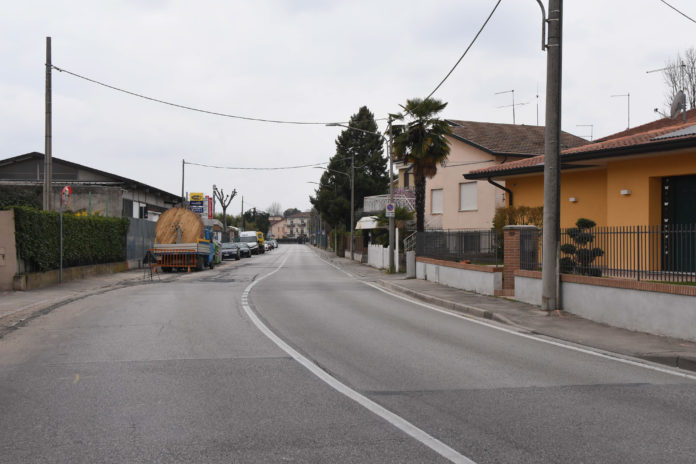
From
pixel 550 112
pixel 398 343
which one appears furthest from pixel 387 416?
pixel 550 112

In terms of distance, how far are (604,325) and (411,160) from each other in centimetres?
1730

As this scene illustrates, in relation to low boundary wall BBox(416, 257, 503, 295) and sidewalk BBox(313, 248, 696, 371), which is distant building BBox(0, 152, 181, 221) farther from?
sidewalk BBox(313, 248, 696, 371)

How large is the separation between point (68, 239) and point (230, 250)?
27.7m

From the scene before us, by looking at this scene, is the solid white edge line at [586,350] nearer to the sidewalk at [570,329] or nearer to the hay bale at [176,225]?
the sidewalk at [570,329]

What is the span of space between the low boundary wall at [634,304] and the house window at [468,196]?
2101 cm

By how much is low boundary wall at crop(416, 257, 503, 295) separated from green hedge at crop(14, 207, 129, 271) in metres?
12.6

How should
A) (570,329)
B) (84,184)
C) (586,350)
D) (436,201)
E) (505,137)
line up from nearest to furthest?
(586,350) → (570,329) → (505,137) → (436,201) → (84,184)

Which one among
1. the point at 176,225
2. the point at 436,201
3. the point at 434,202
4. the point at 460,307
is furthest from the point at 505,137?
the point at 460,307

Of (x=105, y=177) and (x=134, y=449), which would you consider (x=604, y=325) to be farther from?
(x=105, y=177)

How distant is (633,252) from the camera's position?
463 inches

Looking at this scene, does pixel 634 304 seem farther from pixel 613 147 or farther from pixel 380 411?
pixel 613 147

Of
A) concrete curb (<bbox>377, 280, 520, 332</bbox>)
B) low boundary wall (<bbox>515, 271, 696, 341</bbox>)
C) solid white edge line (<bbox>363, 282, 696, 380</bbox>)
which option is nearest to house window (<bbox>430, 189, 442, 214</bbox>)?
concrete curb (<bbox>377, 280, 520, 332</bbox>)

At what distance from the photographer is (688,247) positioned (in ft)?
34.1

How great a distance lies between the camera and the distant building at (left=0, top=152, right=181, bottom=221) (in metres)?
36.4
